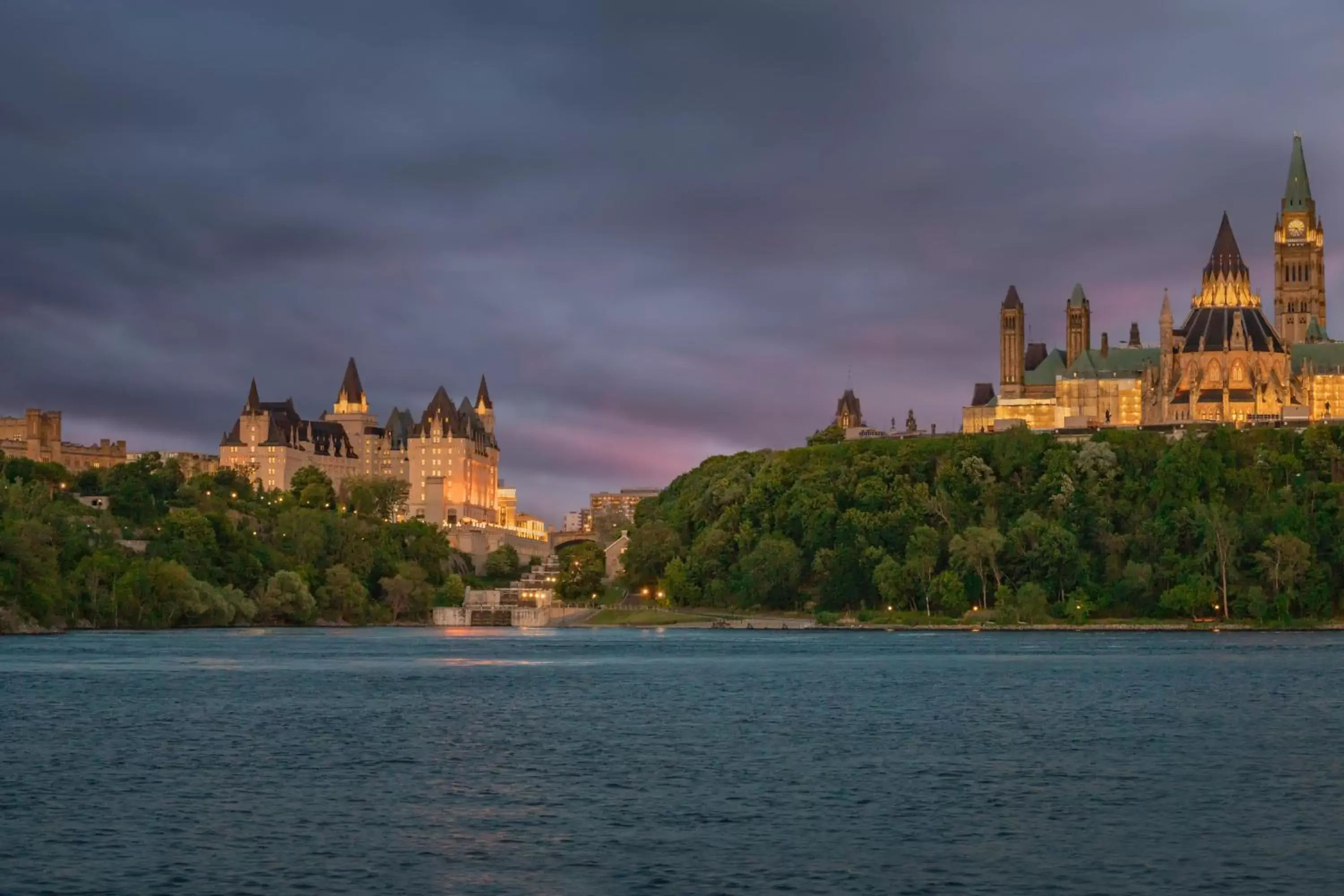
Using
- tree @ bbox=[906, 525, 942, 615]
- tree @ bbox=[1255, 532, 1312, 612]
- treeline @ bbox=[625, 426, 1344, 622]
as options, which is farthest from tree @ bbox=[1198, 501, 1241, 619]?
tree @ bbox=[906, 525, 942, 615]

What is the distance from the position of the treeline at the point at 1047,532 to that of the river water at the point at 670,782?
66.6m

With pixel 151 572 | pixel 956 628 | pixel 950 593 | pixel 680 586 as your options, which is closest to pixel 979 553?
pixel 950 593

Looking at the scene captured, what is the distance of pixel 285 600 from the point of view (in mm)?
183375

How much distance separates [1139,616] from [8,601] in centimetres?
9655

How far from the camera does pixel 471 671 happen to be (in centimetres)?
10331

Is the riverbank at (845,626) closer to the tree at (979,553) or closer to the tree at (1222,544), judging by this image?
the tree at (1222,544)

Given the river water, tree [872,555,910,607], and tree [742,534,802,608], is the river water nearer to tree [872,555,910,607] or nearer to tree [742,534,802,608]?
tree [872,555,910,607]

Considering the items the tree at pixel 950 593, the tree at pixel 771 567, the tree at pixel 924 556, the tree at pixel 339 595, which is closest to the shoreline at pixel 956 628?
the tree at pixel 950 593

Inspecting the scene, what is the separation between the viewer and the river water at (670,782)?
37.5 meters

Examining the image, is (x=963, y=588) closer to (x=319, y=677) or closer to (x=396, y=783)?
(x=319, y=677)

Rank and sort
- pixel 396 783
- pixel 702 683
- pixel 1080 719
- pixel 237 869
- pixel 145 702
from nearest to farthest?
pixel 237 869 → pixel 396 783 → pixel 1080 719 → pixel 145 702 → pixel 702 683

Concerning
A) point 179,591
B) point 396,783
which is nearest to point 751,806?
point 396,783

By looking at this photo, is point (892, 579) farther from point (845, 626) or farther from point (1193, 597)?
point (1193, 597)

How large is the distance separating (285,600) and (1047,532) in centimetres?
7384
